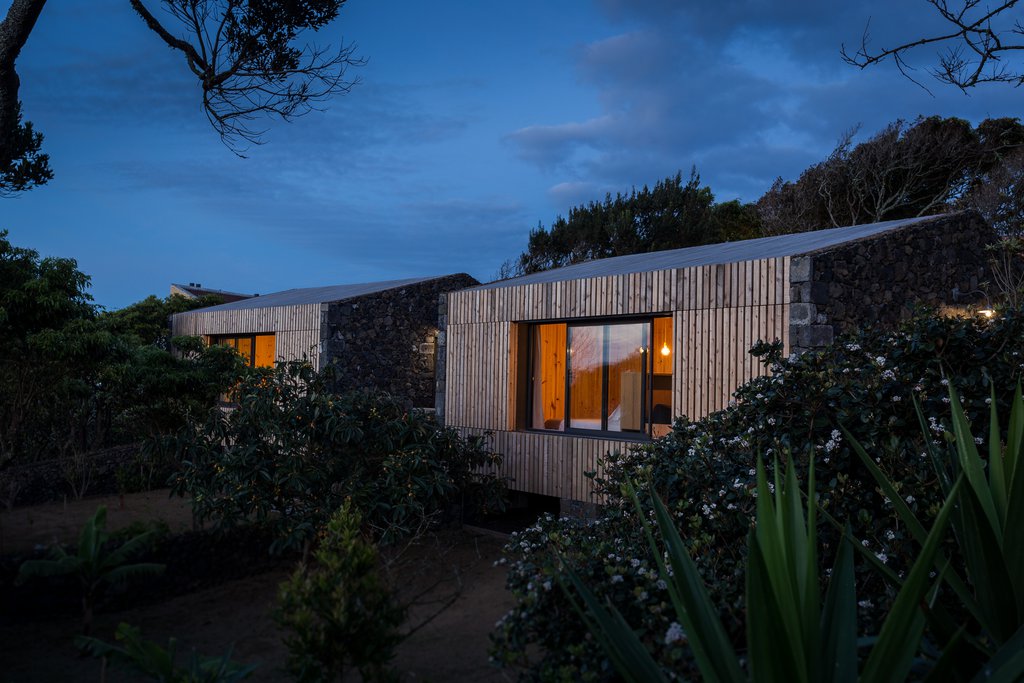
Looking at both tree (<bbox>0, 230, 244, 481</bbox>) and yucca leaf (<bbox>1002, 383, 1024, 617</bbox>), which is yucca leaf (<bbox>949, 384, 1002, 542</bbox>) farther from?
tree (<bbox>0, 230, 244, 481</bbox>)

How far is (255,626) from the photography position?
6.89 meters

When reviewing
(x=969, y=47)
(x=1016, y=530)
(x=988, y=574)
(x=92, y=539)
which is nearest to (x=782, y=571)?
(x=988, y=574)

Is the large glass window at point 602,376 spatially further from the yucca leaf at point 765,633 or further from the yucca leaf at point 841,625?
the yucca leaf at point 765,633

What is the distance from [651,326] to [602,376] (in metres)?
1.03

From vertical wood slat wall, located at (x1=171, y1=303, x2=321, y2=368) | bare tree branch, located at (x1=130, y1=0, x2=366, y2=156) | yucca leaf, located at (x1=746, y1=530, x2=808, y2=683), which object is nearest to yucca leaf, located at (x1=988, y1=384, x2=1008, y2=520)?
yucca leaf, located at (x1=746, y1=530, x2=808, y2=683)

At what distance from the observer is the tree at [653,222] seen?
24.7 m

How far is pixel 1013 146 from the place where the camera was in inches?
786

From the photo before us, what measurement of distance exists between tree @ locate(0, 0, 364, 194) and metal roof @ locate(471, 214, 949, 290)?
3681 mm

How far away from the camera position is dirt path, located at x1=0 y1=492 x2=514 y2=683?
18.8ft

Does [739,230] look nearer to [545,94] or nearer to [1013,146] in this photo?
[1013,146]

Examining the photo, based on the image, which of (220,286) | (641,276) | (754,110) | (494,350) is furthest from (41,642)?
(220,286)

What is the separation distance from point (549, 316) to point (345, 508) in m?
6.57

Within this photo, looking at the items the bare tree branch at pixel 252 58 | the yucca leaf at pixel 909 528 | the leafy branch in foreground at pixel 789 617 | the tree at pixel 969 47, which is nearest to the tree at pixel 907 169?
the bare tree branch at pixel 252 58

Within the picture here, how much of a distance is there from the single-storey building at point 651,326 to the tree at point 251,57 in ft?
11.9
